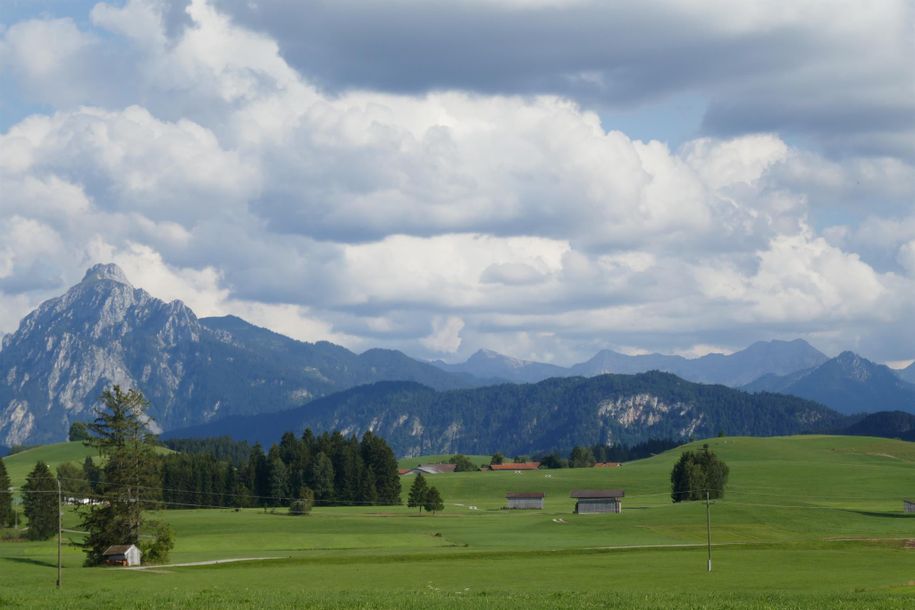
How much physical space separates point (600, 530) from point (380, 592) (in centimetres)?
8664

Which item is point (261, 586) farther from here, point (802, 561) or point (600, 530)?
point (600, 530)

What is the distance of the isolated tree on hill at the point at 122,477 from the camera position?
111m

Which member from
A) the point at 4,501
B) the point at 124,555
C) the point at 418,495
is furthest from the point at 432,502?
the point at 124,555

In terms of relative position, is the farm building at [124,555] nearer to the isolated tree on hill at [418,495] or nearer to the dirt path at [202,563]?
the dirt path at [202,563]

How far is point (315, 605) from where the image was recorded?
5566cm

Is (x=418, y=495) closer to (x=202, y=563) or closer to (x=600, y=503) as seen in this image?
(x=600, y=503)

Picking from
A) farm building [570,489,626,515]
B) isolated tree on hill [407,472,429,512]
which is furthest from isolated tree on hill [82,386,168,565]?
farm building [570,489,626,515]

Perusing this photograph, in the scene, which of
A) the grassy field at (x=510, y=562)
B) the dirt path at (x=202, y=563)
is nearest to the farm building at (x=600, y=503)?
the grassy field at (x=510, y=562)

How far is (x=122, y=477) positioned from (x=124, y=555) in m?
8.80

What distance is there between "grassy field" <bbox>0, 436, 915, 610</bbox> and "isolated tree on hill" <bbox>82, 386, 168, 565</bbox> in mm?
5211

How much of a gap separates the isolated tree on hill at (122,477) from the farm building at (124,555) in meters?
2.36

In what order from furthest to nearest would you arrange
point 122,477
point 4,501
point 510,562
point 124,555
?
point 4,501, point 122,477, point 124,555, point 510,562

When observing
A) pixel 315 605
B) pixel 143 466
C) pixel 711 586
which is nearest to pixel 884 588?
pixel 711 586

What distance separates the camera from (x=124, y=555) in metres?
107
